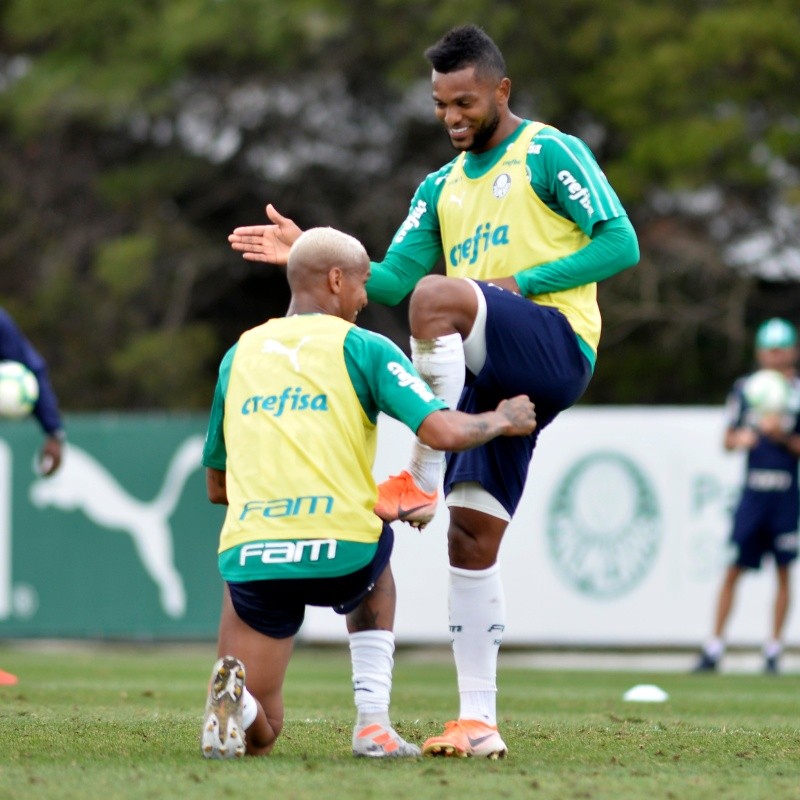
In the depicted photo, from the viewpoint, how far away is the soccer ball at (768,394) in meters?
13.3

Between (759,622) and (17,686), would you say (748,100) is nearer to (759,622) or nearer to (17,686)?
(759,622)

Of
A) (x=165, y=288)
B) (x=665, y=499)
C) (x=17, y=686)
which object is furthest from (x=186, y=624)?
(x=165, y=288)

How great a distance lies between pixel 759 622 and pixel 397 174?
11305 mm

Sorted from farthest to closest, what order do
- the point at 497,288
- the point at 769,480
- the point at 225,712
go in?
the point at 769,480 < the point at 497,288 < the point at 225,712

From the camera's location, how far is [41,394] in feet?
35.5

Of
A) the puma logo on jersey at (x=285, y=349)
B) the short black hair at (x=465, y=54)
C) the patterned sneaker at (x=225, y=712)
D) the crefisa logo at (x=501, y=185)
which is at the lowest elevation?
the patterned sneaker at (x=225, y=712)

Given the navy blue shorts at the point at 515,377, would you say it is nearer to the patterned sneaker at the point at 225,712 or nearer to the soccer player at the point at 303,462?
the soccer player at the point at 303,462

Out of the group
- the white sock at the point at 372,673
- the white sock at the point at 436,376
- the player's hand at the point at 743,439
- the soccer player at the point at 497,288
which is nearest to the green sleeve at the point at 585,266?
the soccer player at the point at 497,288

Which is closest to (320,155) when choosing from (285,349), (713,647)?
(713,647)

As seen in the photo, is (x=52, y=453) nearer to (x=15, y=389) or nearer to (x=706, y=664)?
(x=15, y=389)

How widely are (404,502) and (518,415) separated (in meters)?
0.47

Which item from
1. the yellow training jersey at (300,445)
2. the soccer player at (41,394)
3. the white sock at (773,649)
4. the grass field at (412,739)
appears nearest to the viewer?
the grass field at (412,739)

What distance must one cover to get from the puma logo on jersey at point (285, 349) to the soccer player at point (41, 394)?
5.57 metres

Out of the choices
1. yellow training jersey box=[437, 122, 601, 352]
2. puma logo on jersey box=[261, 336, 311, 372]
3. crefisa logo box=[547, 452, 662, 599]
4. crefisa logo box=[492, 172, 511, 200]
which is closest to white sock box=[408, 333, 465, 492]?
puma logo on jersey box=[261, 336, 311, 372]
